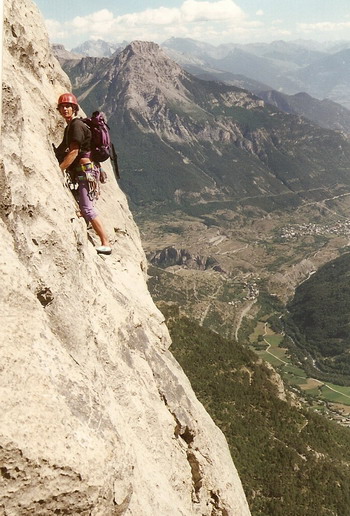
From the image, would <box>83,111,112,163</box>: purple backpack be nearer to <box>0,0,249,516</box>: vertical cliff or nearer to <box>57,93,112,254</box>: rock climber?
<box>57,93,112,254</box>: rock climber

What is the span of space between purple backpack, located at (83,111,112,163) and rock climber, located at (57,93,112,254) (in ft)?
1.87

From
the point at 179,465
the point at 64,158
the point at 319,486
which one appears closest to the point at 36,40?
the point at 64,158

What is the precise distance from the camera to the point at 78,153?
17.2 m

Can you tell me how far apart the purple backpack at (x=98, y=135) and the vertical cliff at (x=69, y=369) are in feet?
6.18

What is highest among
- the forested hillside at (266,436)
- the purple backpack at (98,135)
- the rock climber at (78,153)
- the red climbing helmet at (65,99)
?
the red climbing helmet at (65,99)

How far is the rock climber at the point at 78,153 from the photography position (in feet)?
53.0

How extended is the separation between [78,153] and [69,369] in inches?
389

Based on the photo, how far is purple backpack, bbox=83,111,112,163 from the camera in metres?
17.7

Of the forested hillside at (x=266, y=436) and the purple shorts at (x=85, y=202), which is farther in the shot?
→ the forested hillside at (x=266, y=436)

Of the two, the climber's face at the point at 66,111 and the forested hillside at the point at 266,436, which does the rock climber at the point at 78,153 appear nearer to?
the climber's face at the point at 66,111

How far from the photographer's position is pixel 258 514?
2156 inches

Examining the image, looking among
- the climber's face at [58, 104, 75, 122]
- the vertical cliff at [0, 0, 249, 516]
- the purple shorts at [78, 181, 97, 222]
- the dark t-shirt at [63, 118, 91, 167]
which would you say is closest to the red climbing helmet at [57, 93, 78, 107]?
the climber's face at [58, 104, 75, 122]

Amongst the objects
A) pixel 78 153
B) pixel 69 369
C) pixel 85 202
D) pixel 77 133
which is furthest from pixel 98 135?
pixel 69 369

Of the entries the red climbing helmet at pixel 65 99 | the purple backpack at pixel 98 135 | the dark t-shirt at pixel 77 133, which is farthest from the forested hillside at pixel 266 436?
the red climbing helmet at pixel 65 99
